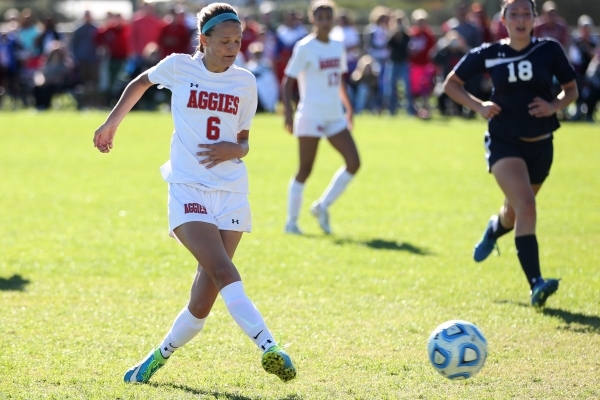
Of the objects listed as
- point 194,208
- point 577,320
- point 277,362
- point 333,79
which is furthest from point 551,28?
point 277,362

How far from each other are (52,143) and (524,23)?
12755mm

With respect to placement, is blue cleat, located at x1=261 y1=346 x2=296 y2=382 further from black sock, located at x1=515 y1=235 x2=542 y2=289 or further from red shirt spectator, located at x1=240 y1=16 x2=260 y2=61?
red shirt spectator, located at x1=240 y1=16 x2=260 y2=61

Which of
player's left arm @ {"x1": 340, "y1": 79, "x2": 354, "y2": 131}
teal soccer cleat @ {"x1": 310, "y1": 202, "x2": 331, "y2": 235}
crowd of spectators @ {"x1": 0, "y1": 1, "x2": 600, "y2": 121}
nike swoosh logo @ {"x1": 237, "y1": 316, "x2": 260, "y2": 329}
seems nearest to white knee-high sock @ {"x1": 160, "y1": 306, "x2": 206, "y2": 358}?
nike swoosh logo @ {"x1": 237, "y1": 316, "x2": 260, "y2": 329}

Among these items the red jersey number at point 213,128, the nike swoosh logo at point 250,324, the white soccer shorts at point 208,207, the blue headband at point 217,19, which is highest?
the blue headband at point 217,19

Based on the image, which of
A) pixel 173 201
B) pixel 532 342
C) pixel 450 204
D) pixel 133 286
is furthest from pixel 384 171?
pixel 173 201

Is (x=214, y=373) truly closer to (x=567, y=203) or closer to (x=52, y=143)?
(x=567, y=203)

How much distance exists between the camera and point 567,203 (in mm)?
12203

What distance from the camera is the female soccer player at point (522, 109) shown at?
6.86 meters

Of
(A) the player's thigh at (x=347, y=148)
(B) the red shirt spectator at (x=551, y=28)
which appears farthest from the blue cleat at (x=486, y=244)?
(B) the red shirt spectator at (x=551, y=28)

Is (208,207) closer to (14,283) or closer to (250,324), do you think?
(250,324)

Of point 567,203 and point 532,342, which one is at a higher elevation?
point 532,342

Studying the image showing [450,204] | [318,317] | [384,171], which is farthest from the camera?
[384,171]

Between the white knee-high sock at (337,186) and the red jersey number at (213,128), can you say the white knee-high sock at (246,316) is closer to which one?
the red jersey number at (213,128)

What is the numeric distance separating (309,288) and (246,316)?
9.64 ft
